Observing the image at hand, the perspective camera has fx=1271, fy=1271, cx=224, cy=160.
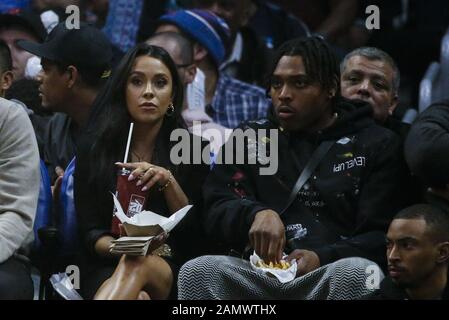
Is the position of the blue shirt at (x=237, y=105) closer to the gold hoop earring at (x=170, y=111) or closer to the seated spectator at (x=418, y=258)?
the gold hoop earring at (x=170, y=111)

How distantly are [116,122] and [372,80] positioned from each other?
142 centimetres

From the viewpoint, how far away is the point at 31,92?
6945 mm

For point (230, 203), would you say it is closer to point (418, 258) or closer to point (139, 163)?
point (139, 163)

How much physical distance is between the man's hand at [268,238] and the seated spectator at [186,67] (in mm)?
1336

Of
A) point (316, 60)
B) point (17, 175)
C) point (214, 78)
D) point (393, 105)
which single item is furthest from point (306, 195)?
point (214, 78)

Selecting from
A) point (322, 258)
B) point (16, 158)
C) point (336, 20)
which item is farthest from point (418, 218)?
point (336, 20)

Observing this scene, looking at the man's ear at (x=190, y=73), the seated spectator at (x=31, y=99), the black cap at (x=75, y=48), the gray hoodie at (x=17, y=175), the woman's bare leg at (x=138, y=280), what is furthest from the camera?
the man's ear at (x=190, y=73)

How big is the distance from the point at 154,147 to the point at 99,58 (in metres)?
0.75

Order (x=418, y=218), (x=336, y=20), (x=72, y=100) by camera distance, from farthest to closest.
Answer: (x=336, y=20), (x=72, y=100), (x=418, y=218)

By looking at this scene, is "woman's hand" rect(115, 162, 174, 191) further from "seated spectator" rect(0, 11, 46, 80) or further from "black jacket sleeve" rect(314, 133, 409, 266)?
"seated spectator" rect(0, 11, 46, 80)

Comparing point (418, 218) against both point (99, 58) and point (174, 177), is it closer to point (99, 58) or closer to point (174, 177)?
point (174, 177)

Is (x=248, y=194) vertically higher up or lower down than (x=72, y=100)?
lower down

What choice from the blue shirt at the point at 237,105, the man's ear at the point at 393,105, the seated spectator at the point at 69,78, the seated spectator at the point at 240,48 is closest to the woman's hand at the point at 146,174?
the seated spectator at the point at 69,78

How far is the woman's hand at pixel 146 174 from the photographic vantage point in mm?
5652
